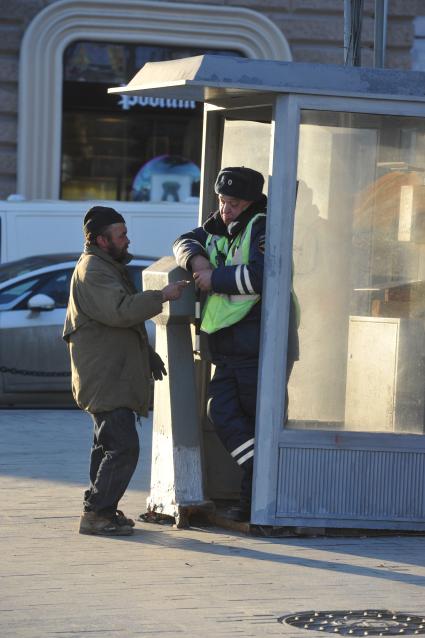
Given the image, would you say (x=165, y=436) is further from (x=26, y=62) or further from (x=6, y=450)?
(x=26, y=62)

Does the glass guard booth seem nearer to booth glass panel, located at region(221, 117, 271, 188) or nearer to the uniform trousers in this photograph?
the uniform trousers

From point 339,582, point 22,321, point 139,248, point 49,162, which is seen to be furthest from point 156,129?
point 339,582

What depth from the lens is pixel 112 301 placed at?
680 cm

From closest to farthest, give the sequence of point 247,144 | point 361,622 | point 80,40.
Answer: point 361,622
point 247,144
point 80,40

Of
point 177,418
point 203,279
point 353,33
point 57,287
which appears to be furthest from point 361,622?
point 57,287

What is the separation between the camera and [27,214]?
14.8 meters

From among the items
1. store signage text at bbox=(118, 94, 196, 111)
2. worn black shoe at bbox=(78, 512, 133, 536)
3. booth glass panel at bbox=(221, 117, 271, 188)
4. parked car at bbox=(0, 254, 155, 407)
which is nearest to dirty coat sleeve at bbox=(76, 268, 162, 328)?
worn black shoe at bbox=(78, 512, 133, 536)

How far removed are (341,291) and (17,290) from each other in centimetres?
641

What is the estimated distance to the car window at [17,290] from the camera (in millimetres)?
13141

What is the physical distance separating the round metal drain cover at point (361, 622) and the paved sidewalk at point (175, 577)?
0.08 m

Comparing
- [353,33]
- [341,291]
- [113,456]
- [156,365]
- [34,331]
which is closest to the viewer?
[113,456]

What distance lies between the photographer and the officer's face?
7.09 m

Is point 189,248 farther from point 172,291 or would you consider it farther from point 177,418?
point 177,418

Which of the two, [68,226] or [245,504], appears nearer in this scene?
[245,504]
